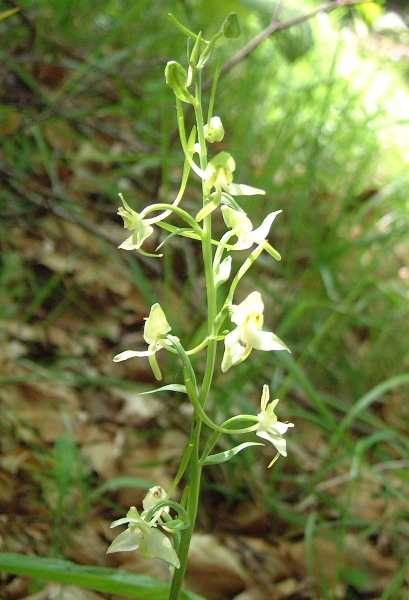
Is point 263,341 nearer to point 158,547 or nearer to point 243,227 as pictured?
point 243,227

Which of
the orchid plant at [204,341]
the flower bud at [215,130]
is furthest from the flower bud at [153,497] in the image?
the flower bud at [215,130]

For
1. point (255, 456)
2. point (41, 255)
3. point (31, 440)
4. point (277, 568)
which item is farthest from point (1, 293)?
point (277, 568)

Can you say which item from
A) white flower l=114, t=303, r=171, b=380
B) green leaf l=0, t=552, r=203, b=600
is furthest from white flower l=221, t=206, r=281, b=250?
green leaf l=0, t=552, r=203, b=600

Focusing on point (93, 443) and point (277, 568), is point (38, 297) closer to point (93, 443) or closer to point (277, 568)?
point (93, 443)

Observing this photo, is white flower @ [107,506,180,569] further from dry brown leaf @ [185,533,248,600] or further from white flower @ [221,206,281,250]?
dry brown leaf @ [185,533,248,600]

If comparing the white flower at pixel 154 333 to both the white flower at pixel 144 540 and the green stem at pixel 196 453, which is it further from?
the white flower at pixel 144 540

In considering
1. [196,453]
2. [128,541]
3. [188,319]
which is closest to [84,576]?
[128,541]
